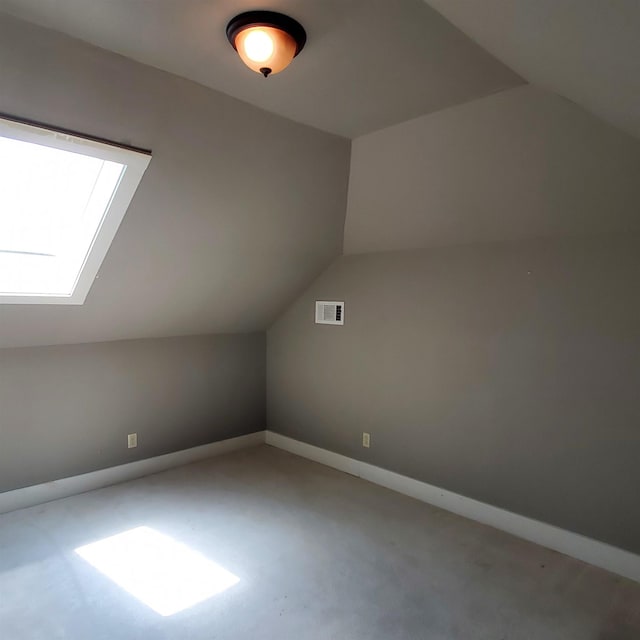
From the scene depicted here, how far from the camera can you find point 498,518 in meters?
2.95

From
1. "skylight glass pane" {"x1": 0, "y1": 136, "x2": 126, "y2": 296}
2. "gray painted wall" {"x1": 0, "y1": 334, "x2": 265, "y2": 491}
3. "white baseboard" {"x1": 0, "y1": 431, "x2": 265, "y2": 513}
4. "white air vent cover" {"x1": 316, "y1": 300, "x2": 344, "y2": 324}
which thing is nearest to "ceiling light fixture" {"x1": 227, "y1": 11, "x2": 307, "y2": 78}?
"skylight glass pane" {"x1": 0, "y1": 136, "x2": 126, "y2": 296}

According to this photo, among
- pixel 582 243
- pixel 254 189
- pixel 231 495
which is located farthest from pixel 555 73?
pixel 231 495

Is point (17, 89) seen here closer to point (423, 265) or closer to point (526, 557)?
point (423, 265)

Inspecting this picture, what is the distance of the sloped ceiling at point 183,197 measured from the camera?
1.88 metres

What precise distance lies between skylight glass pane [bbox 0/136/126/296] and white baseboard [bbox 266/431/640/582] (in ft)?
7.64

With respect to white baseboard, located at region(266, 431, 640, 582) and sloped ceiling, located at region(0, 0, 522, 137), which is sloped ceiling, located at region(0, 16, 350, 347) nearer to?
sloped ceiling, located at region(0, 0, 522, 137)

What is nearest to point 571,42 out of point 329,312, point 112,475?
point 329,312

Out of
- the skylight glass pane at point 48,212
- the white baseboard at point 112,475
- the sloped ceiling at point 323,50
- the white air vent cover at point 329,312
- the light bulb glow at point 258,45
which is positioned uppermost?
the sloped ceiling at point 323,50

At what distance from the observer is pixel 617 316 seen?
8.11ft

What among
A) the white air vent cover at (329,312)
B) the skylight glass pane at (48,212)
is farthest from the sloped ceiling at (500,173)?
the skylight glass pane at (48,212)

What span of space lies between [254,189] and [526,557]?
2.52 meters

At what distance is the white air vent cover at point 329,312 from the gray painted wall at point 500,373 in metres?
0.07

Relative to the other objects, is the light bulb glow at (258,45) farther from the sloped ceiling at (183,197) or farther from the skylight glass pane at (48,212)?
the skylight glass pane at (48,212)

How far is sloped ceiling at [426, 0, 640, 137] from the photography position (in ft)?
3.49
